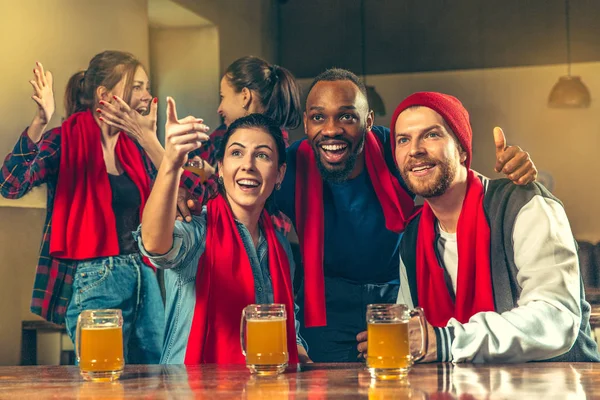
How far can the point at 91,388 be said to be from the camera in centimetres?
172

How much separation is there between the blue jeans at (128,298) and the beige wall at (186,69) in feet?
1.78

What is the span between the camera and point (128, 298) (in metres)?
3.03

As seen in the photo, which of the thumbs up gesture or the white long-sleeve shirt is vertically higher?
the thumbs up gesture

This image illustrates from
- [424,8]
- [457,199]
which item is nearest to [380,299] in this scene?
[457,199]

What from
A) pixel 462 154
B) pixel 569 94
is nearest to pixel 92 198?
pixel 462 154

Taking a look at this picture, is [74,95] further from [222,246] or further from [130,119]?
[222,246]

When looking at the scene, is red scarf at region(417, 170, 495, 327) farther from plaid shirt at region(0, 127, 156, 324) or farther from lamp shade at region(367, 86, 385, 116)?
plaid shirt at region(0, 127, 156, 324)

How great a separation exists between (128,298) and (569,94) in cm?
183

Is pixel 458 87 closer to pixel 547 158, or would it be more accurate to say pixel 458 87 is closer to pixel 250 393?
pixel 547 158

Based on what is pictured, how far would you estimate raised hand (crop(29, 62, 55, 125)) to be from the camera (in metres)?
3.07

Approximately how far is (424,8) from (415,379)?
1835mm

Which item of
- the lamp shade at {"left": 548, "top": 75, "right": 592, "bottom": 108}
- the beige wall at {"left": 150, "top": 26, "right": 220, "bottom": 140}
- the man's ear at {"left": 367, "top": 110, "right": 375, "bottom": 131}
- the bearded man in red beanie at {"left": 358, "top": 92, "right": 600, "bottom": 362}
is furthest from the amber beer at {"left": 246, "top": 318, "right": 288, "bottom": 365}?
the lamp shade at {"left": 548, "top": 75, "right": 592, "bottom": 108}

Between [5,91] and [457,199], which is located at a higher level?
[5,91]

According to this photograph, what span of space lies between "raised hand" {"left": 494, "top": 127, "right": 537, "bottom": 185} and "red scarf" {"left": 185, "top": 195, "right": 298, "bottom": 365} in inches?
34.4
